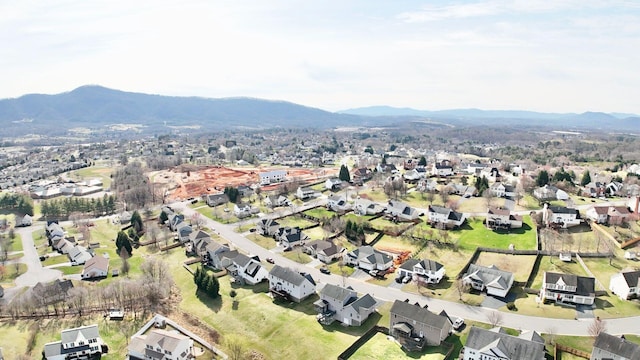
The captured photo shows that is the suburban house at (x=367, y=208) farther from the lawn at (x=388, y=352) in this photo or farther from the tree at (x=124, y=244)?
the tree at (x=124, y=244)

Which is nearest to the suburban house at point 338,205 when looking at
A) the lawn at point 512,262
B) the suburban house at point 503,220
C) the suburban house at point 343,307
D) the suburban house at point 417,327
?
the suburban house at point 503,220

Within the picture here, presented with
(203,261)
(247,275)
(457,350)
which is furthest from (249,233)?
(457,350)

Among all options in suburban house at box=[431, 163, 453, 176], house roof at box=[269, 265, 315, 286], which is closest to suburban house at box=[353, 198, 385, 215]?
house roof at box=[269, 265, 315, 286]

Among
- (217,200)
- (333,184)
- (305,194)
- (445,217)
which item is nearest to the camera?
(445,217)

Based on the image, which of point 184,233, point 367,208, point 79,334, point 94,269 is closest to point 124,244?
point 94,269

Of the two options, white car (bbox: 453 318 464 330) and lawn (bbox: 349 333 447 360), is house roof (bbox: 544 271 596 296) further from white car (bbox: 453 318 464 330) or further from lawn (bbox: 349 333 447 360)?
lawn (bbox: 349 333 447 360)

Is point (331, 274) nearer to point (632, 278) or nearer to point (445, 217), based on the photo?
point (445, 217)

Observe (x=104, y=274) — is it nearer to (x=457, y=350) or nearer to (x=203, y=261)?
(x=203, y=261)
